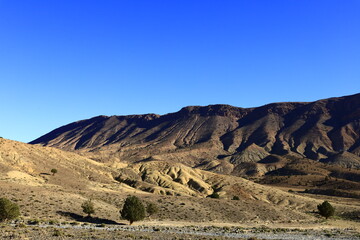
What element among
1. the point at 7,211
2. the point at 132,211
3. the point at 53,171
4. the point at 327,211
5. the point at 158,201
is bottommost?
the point at 327,211

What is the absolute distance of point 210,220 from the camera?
2169 inches

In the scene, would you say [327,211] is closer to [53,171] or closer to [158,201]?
[158,201]

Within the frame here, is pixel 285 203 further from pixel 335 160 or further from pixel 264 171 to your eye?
pixel 335 160

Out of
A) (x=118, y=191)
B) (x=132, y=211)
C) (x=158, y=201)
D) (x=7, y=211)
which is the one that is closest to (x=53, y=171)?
(x=118, y=191)

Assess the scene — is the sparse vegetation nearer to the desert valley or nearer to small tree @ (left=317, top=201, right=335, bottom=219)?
the desert valley

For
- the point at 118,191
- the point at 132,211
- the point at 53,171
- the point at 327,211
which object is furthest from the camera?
the point at 53,171

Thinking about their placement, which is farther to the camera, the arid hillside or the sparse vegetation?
the sparse vegetation

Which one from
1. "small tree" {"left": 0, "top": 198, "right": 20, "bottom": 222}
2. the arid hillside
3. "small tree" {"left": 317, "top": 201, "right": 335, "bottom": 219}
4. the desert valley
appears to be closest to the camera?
"small tree" {"left": 0, "top": 198, "right": 20, "bottom": 222}

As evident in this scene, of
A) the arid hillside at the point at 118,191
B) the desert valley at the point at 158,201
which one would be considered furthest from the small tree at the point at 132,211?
the arid hillside at the point at 118,191

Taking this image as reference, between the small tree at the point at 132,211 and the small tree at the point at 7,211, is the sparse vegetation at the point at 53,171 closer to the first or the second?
the small tree at the point at 132,211

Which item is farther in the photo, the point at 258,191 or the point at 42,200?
the point at 258,191

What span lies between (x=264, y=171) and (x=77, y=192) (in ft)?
426

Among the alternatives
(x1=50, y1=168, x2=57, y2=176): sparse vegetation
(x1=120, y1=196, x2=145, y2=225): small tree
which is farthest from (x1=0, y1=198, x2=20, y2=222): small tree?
(x1=50, y1=168, x2=57, y2=176): sparse vegetation

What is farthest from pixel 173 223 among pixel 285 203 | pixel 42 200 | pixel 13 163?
pixel 285 203
